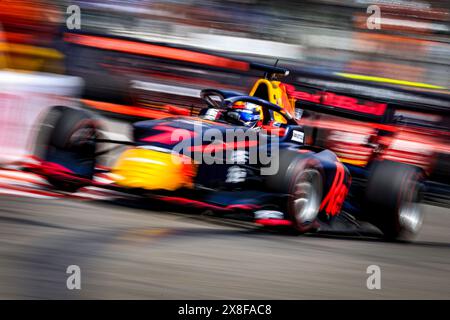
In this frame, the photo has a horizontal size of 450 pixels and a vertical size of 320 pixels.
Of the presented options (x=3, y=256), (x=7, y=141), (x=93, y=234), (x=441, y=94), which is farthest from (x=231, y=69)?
(x=3, y=256)

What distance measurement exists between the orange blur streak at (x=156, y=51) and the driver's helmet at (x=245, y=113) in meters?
3.13

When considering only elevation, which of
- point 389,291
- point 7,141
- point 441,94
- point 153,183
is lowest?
point 389,291

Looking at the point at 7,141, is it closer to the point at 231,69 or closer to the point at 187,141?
the point at 187,141

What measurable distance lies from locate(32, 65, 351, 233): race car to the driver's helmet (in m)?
0.09

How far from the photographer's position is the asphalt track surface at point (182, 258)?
4.05 meters

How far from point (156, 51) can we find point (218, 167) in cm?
398

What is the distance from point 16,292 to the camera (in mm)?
3709

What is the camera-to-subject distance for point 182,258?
15.4 feet

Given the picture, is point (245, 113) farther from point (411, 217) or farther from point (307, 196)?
point (411, 217)

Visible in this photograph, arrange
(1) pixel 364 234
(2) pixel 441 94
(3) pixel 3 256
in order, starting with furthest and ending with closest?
(2) pixel 441 94, (1) pixel 364 234, (3) pixel 3 256
